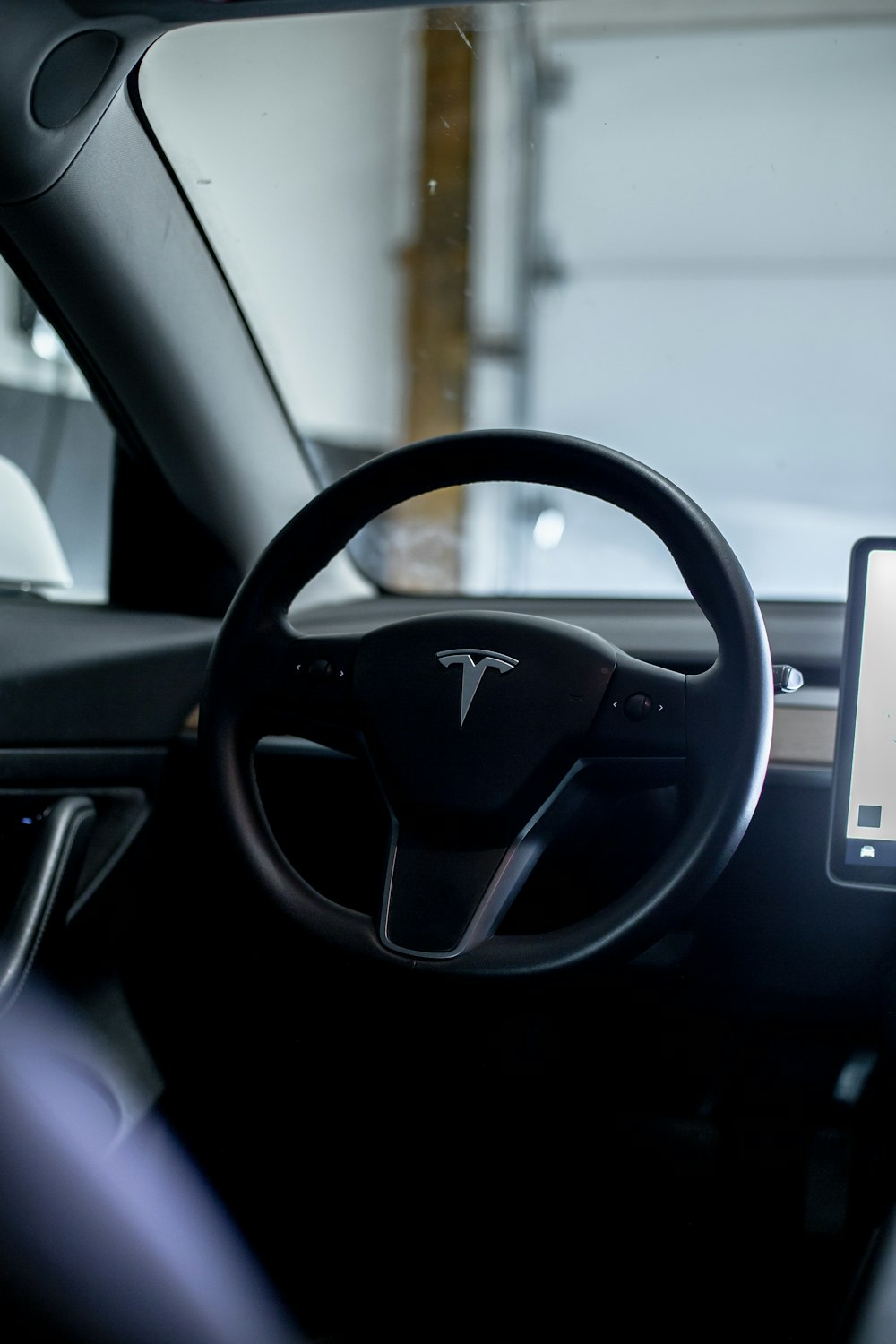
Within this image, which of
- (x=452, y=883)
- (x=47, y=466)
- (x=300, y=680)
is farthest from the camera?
(x=47, y=466)

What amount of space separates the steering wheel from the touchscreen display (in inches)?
6.2

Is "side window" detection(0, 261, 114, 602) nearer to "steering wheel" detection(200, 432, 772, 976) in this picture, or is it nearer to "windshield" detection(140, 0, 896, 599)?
"windshield" detection(140, 0, 896, 599)

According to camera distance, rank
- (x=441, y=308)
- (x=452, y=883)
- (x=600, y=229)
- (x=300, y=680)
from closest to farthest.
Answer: (x=452, y=883) < (x=300, y=680) < (x=600, y=229) < (x=441, y=308)

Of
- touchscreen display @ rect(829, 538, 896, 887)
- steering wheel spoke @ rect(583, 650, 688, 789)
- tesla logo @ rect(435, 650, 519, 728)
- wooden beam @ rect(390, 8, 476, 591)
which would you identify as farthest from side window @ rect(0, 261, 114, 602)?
touchscreen display @ rect(829, 538, 896, 887)

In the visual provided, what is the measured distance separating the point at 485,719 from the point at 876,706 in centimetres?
34

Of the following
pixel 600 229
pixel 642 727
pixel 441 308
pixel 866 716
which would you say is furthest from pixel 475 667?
pixel 441 308

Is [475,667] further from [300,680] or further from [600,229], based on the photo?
[600,229]

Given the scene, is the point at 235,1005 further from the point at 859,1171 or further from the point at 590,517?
the point at 590,517

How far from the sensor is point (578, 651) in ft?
3.33

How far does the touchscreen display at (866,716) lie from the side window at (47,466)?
0.91 metres

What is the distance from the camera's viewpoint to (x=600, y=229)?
2008 millimetres

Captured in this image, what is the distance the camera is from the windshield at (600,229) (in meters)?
1.50

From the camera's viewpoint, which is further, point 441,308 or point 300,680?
point 441,308

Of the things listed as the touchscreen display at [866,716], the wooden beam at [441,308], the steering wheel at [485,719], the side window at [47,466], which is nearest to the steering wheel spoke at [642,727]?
the steering wheel at [485,719]
